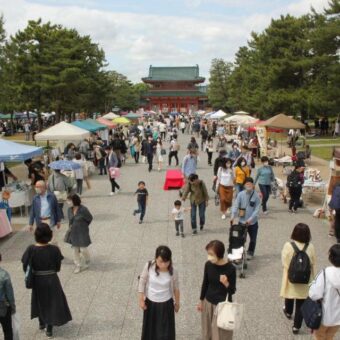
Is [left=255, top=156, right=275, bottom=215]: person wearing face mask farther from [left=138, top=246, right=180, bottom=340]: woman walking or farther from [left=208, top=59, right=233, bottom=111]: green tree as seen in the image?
[left=208, top=59, right=233, bottom=111]: green tree

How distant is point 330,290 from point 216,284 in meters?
1.15

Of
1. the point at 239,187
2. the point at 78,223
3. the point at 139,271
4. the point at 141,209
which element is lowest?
the point at 139,271

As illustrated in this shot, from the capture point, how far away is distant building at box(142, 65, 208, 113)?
82500 millimetres

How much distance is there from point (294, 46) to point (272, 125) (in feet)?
49.1

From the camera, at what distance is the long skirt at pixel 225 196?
36.9 feet

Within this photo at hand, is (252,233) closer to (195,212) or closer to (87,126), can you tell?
(195,212)

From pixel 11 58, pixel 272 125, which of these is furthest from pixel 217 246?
pixel 11 58

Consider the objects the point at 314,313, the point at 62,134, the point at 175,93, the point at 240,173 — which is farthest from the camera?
the point at 175,93

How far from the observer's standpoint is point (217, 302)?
4762mm

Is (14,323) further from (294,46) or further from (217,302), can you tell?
(294,46)

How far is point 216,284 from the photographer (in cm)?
474

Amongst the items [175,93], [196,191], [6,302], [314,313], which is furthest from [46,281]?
[175,93]

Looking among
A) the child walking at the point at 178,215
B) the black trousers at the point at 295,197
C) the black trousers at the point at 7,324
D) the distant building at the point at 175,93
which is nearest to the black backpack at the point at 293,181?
the black trousers at the point at 295,197

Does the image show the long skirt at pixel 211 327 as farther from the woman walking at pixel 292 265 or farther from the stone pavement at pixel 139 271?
the woman walking at pixel 292 265
